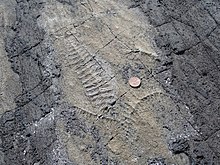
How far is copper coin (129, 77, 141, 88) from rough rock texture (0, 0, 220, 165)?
42 mm

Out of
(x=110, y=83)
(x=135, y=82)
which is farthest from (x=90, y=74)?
(x=135, y=82)

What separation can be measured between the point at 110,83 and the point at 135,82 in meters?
0.21

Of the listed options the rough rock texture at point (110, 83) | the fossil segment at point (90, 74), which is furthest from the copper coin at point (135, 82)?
the fossil segment at point (90, 74)

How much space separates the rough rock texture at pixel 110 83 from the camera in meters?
Answer: 2.74

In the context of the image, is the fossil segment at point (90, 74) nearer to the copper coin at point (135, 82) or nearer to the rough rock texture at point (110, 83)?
the rough rock texture at point (110, 83)

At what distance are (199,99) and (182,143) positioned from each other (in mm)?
392

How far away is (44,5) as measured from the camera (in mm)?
3496

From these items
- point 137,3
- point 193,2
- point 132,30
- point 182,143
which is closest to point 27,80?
point 132,30

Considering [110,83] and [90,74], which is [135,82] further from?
[90,74]

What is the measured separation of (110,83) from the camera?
117 inches

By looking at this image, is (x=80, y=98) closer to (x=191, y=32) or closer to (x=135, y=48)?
(x=135, y=48)

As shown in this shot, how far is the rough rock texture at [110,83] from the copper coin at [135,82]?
42 mm

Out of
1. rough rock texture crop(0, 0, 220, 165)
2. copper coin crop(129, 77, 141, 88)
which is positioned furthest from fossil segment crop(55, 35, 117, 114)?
copper coin crop(129, 77, 141, 88)

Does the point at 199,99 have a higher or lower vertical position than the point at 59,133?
higher
